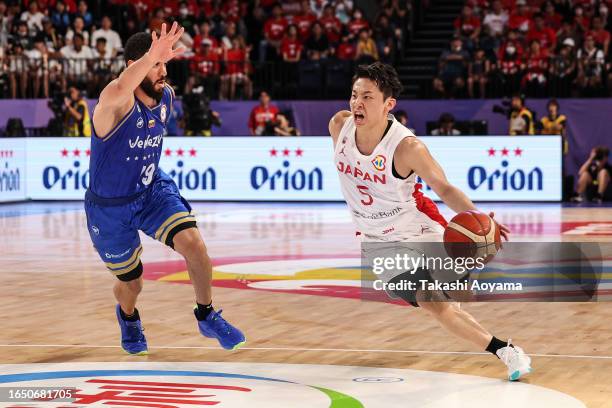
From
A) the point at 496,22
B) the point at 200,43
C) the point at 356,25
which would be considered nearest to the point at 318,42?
the point at 356,25

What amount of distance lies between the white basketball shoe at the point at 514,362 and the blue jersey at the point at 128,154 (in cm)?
260

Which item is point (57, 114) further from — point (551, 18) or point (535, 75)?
point (551, 18)

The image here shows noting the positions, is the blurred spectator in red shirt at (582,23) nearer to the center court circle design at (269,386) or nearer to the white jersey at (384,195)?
the white jersey at (384,195)

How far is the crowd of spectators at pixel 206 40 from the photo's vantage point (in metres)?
24.0

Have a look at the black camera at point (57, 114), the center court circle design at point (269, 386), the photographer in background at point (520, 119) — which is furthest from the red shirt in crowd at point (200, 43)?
the center court circle design at point (269, 386)

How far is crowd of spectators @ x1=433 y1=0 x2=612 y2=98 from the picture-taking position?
866 inches

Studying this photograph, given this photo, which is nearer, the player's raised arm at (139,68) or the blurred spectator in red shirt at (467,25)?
the player's raised arm at (139,68)

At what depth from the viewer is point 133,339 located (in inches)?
317

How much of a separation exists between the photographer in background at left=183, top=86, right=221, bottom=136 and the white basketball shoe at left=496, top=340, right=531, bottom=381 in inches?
625

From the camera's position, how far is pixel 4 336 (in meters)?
8.77

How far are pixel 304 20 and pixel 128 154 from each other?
18113 mm

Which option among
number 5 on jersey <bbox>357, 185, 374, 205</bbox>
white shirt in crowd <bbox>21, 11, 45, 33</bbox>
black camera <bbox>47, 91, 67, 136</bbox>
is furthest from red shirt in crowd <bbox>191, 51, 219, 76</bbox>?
number 5 on jersey <bbox>357, 185, 374, 205</bbox>

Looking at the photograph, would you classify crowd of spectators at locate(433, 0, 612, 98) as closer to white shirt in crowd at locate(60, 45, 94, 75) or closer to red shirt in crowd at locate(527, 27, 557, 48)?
red shirt in crowd at locate(527, 27, 557, 48)

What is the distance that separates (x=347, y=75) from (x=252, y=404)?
55.7 feet
